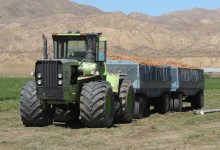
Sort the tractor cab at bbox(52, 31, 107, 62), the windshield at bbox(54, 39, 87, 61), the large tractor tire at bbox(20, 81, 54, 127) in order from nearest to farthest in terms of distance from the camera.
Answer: the large tractor tire at bbox(20, 81, 54, 127)
the tractor cab at bbox(52, 31, 107, 62)
the windshield at bbox(54, 39, 87, 61)

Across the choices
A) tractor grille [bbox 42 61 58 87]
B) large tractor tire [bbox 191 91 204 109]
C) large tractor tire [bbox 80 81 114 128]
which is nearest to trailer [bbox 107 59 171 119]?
large tractor tire [bbox 80 81 114 128]

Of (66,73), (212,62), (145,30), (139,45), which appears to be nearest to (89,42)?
(66,73)

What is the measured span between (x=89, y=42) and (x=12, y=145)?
16.7 feet

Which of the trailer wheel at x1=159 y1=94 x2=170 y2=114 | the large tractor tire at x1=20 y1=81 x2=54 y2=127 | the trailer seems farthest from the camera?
the trailer wheel at x1=159 y1=94 x2=170 y2=114

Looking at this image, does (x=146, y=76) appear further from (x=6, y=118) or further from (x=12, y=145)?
(x=12, y=145)

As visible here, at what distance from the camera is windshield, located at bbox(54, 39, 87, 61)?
16328mm

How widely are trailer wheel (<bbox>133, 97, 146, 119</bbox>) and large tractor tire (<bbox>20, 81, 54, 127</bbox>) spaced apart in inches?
179

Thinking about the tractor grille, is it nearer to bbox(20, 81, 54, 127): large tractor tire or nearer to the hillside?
bbox(20, 81, 54, 127): large tractor tire

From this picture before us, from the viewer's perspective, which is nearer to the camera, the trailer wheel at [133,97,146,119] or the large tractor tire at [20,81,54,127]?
the large tractor tire at [20,81,54,127]

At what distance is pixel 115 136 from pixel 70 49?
13.2ft

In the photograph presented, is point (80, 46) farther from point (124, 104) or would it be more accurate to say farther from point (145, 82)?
point (145, 82)

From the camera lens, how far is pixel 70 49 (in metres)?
16.6

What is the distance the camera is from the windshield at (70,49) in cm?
1633

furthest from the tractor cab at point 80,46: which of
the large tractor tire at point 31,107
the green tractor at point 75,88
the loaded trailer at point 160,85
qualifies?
the loaded trailer at point 160,85
